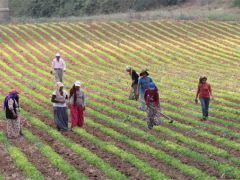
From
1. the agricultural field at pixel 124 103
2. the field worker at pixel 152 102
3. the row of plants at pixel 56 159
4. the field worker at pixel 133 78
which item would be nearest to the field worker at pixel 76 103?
the agricultural field at pixel 124 103

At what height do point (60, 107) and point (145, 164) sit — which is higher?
point (60, 107)

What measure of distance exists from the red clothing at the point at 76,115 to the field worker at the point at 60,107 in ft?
1.04

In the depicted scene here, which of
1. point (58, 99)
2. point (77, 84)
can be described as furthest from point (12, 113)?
point (77, 84)

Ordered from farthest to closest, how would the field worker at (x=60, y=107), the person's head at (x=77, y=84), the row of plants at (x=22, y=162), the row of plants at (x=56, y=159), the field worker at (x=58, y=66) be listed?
the field worker at (x=58, y=66) → the person's head at (x=77, y=84) → the field worker at (x=60, y=107) → the row of plants at (x=22, y=162) → the row of plants at (x=56, y=159)

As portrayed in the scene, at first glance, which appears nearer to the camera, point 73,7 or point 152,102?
point 152,102

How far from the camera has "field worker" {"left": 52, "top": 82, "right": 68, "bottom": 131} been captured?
57.5ft

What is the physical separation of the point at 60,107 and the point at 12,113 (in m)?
1.67

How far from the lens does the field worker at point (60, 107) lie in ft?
57.5

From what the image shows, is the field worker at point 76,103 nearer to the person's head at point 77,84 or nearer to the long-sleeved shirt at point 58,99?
the person's head at point 77,84

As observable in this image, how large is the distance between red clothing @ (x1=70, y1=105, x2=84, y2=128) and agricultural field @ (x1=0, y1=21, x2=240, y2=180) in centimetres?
32

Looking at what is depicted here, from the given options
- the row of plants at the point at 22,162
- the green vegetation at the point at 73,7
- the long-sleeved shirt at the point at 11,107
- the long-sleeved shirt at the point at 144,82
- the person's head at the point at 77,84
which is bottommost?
the row of plants at the point at 22,162

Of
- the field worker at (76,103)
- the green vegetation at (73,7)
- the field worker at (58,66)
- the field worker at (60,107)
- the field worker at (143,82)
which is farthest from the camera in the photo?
the green vegetation at (73,7)

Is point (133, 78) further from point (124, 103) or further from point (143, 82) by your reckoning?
point (143, 82)

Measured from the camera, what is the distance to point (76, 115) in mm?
18172
